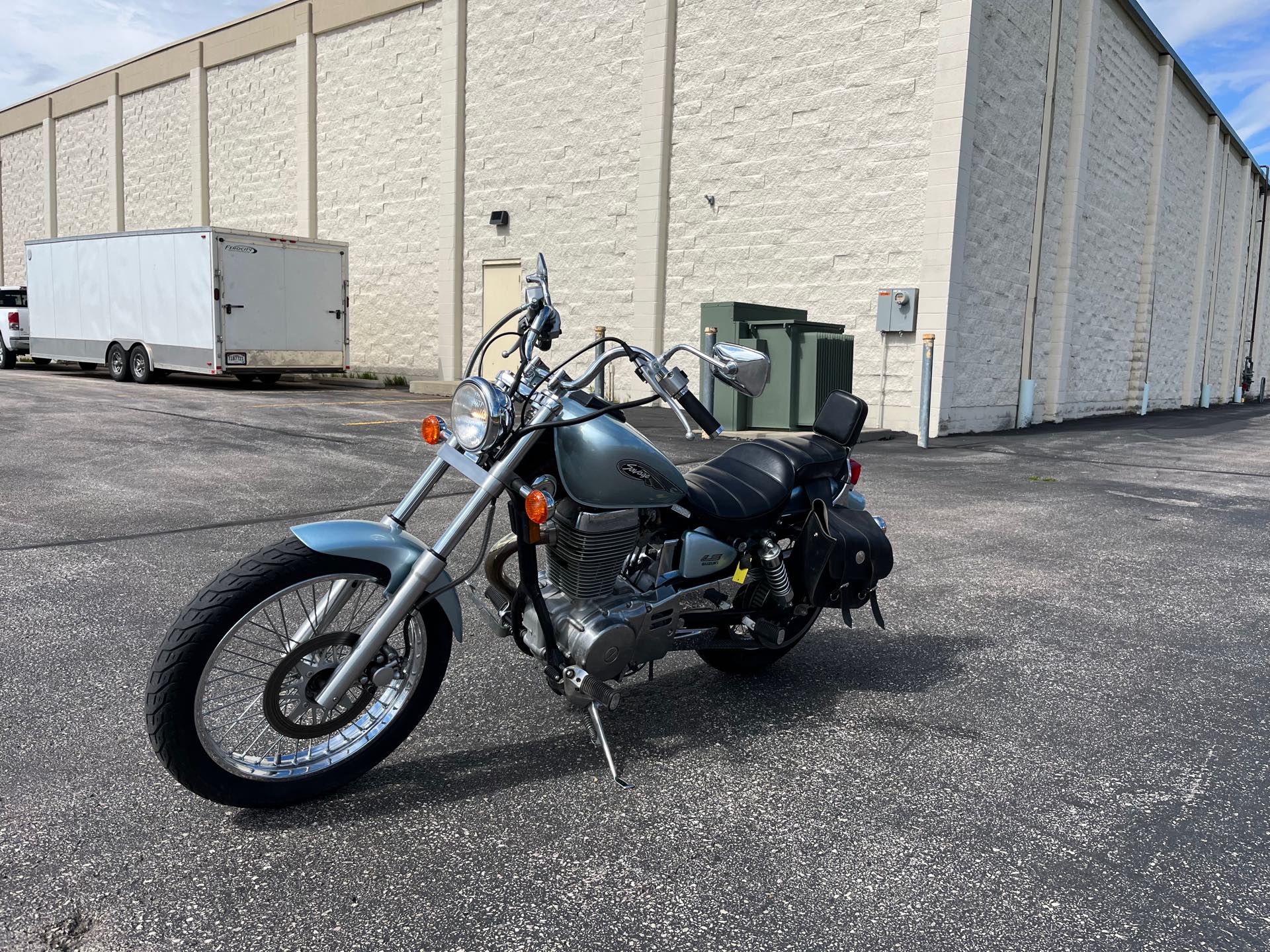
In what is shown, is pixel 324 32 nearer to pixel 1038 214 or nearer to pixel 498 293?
pixel 498 293

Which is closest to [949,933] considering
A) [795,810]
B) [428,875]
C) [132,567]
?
[795,810]

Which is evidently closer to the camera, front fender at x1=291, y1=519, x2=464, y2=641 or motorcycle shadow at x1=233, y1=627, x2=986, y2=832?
front fender at x1=291, y1=519, x2=464, y2=641

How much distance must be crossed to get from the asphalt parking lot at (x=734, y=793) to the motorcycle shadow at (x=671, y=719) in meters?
0.02

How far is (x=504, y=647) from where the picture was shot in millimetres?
4504

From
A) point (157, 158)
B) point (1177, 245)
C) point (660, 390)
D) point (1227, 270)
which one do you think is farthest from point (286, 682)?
point (1227, 270)

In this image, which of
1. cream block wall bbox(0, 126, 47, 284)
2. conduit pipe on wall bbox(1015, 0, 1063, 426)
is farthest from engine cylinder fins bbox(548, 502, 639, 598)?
cream block wall bbox(0, 126, 47, 284)

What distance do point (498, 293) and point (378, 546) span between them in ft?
57.3

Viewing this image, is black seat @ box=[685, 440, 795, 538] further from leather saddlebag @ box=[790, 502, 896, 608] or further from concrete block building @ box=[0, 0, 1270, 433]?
concrete block building @ box=[0, 0, 1270, 433]

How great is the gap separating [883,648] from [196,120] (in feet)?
90.4

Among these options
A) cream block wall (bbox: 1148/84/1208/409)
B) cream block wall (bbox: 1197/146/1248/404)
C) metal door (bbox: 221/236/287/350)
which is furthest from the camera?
cream block wall (bbox: 1197/146/1248/404)

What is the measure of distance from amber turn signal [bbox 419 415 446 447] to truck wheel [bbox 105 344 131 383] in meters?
18.9

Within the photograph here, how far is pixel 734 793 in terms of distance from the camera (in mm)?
3131

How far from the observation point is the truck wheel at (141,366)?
1897 centimetres

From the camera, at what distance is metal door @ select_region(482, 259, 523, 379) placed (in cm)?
1955
